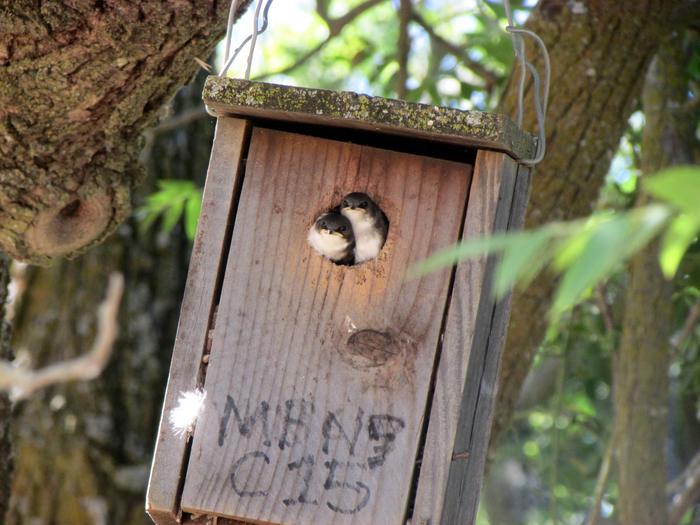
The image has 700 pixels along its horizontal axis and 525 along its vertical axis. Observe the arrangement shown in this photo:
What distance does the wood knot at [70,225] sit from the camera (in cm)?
220

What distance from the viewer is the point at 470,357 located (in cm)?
178

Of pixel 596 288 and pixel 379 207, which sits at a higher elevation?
pixel 596 288

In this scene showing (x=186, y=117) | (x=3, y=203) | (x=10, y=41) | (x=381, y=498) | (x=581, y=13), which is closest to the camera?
(x=381, y=498)

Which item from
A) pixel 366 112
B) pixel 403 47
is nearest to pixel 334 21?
pixel 403 47

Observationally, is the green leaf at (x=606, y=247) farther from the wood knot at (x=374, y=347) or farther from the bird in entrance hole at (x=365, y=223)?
the bird in entrance hole at (x=365, y=223)

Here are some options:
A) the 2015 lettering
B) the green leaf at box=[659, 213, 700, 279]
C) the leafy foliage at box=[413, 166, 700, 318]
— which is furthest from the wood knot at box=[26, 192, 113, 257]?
the green leaf at box=[659, 213, 700, 279]

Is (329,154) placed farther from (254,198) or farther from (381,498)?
(381,498)

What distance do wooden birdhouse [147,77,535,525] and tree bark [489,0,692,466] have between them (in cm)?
75

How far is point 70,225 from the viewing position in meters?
2.27

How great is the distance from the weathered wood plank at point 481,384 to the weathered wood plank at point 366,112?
129 millimetres

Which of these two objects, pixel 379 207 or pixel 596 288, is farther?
pixel 596 288

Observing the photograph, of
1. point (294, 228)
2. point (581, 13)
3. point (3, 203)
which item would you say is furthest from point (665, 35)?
point (3, 203)

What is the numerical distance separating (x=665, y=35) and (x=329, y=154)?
153 centimetres

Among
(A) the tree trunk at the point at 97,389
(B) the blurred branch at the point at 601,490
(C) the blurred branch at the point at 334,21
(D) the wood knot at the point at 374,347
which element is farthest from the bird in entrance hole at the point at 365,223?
(A) the tree trunk at the point at 97,389
